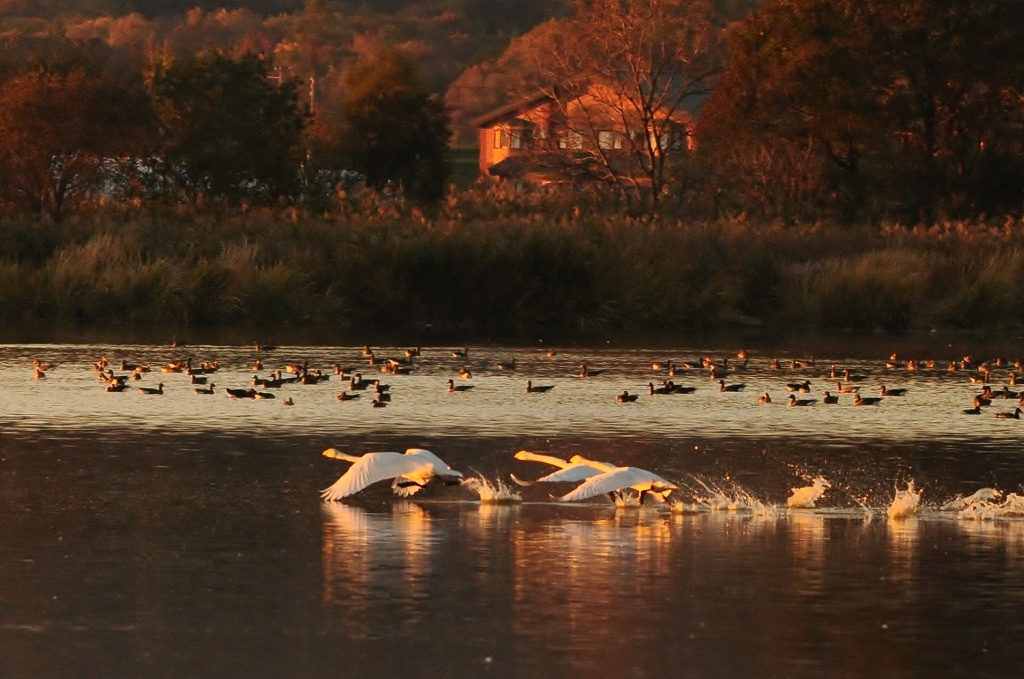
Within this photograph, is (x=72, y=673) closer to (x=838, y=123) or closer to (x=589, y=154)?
(x=838, y=123)

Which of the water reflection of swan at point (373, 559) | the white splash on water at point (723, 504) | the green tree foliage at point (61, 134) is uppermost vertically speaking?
the green tree foliage at point (61, 134)

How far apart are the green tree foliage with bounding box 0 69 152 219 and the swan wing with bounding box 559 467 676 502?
34329 millimetres

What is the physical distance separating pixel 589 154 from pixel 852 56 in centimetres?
1090

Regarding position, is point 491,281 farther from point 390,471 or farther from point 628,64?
point 628,64

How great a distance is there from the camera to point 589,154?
61.8m

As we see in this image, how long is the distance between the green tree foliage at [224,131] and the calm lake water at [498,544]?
102ft

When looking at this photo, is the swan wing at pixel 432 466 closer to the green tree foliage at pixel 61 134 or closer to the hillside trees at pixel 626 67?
the green tree foliage at pixel 61 134

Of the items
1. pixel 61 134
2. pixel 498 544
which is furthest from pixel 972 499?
pixel 61 134

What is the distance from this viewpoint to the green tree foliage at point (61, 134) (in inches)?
1913

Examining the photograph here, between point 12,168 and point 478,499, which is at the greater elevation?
point 12,168

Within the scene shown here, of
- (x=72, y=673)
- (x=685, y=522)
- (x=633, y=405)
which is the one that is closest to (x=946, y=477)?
(x=685, y=522)

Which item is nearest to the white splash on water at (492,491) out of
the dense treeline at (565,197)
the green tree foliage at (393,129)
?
the dense treeline at (565,197)

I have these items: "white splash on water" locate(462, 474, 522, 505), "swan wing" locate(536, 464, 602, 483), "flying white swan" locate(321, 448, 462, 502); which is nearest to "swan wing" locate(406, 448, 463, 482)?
"flying white swan" locate(321, 448, 462, 502)

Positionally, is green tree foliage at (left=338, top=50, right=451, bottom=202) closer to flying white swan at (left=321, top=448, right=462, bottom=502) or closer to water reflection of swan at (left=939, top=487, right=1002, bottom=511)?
water reflection of swan at (left=939, top=487, right=1002, bottom=511)
